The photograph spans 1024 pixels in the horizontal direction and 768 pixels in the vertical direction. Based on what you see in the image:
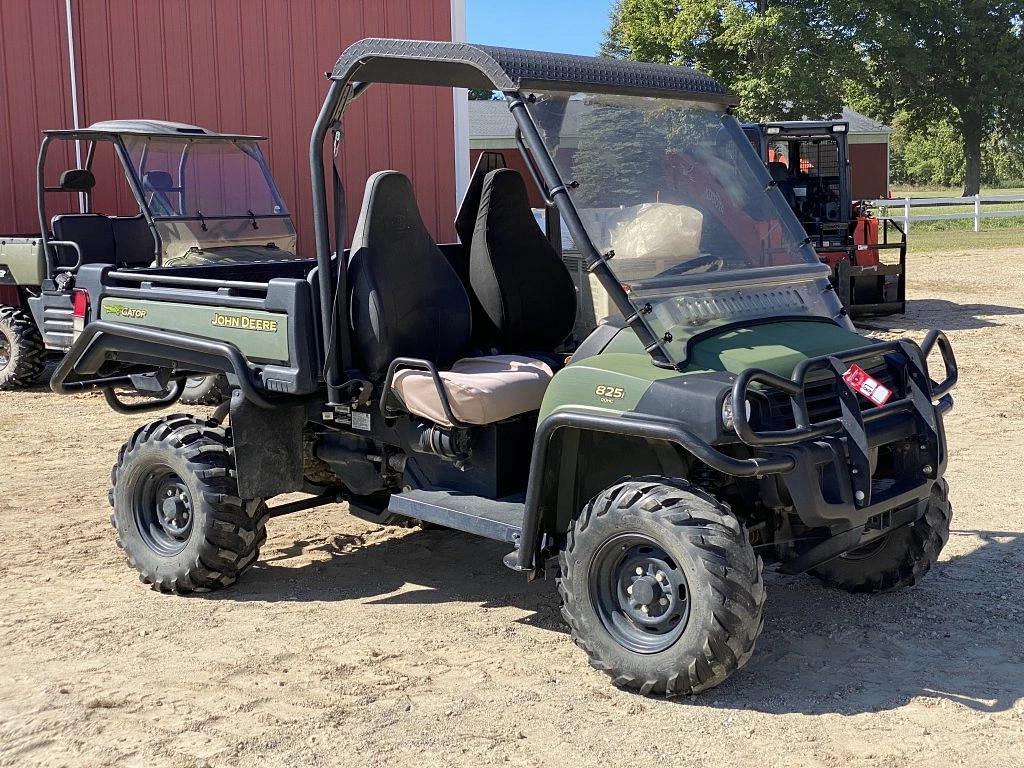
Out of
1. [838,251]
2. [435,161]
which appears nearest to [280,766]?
[435,161]

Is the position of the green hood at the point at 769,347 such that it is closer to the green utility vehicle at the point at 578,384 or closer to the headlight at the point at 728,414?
the green utility vehicle at the point at 578,384

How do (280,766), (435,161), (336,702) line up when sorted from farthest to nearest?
(435,161)
(336,702)
(280,766)

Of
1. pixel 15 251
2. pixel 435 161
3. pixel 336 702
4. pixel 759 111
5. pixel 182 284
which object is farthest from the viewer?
pixel 759 111

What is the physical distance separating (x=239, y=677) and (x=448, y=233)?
10.7 meters

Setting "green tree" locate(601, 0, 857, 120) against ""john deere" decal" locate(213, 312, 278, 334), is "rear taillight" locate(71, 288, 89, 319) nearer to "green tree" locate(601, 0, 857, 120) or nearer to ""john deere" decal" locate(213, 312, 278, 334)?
""john deere" decal" locate(213, 312, 278, 334)

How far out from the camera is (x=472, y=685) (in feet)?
14.4

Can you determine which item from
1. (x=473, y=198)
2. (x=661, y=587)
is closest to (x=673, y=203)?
(x=473, y=198)

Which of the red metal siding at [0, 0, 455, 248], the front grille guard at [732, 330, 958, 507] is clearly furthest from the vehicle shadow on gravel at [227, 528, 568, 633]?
the red metal siding at [0, 0, 455, 248]

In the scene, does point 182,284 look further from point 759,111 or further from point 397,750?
point 759,111

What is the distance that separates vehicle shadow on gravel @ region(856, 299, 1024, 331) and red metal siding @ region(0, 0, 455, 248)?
5.32 metres

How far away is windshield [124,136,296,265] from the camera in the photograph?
10305 mm

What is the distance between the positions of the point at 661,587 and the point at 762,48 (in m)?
31.9

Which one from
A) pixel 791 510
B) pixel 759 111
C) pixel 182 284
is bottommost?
pixel 791 510

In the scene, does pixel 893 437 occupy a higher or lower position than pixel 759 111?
lower
